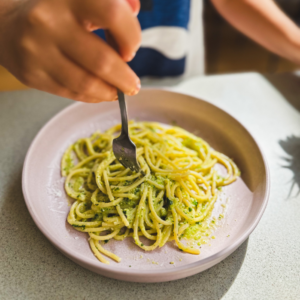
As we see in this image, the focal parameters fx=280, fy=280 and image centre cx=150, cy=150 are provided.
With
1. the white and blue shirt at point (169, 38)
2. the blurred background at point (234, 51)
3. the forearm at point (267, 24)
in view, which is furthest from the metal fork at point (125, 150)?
the blurred background at point (234, 51)

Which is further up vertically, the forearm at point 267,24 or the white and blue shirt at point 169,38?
the forearm at point 267,24

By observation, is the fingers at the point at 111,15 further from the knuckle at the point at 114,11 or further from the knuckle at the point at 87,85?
the knuckle at the point at 87,85

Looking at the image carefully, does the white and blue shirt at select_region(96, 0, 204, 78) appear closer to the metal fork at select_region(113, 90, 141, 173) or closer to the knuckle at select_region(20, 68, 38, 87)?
the metal fork at select_region(113, 90, 141, 173)

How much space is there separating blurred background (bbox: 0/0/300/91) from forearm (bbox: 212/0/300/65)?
7.64 ft

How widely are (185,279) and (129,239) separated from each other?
26 cm

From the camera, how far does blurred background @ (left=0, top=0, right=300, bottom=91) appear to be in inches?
168

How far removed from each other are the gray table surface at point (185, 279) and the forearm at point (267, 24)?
1.51 feet

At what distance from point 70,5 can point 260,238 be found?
108 cm

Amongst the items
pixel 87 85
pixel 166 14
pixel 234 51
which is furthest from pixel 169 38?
pixel 234 51

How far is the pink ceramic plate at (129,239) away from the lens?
0.94 metres

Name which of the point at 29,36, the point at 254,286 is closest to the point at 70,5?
the point at 29,36

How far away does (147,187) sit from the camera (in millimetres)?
1261

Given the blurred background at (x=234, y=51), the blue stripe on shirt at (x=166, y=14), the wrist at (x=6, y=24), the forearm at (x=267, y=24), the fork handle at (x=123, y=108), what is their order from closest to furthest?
the wrist at (x=6, y=24), the fork handle at (x=123, y=108), the forearm at (x=267, y=24), the blue stripe on shirt at (x=166, y=14), the blurred background at (x=234, y=51)

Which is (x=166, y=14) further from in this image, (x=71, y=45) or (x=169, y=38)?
(x=71, y=45)
